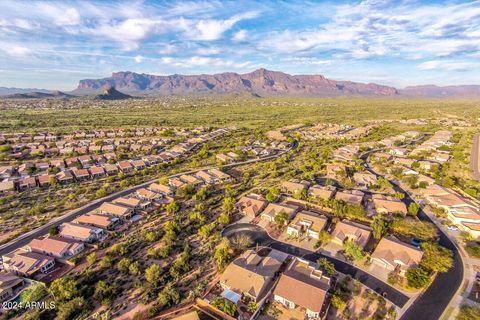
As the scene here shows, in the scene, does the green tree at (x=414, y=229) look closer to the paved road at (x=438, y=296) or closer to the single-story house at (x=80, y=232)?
the paved road at (x=438, y=296)

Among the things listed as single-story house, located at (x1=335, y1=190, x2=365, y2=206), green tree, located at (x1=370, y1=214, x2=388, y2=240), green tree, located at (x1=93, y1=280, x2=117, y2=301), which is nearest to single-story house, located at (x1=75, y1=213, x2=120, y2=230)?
green tree, located at (x1=93, y1=280, x2=117, y2=301)

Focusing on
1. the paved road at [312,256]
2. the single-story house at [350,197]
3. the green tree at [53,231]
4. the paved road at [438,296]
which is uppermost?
the single-story house at [350,197]

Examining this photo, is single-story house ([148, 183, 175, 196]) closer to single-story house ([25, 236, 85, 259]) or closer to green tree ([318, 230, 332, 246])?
single-story house ([25, 236, 85, 259])

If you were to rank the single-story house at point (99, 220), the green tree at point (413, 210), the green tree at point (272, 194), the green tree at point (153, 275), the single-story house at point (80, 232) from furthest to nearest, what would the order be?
the green tree at point (272, 194) → the green tree at point (413, 210) → the single-story house at point (99, 220) → the single-story house at point (80, 232) → the green tree at point (153, 275)

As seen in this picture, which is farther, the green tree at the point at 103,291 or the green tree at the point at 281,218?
the green tree at the point at 281,218

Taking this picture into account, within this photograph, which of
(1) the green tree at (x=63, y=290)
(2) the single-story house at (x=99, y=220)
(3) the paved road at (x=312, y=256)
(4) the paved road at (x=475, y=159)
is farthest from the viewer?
(4) the paved road at (x=475, y=159)

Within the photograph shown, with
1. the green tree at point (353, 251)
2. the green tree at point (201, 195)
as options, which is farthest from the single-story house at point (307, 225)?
the green tree at point (201, 195)
